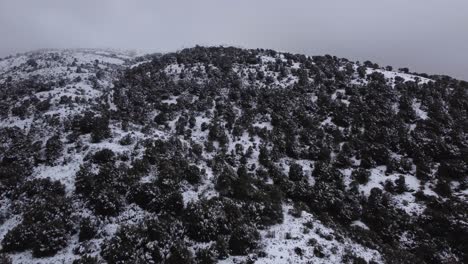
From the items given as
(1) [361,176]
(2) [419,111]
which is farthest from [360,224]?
(2) [419,111]

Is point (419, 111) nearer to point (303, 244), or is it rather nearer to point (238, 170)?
point (238, 170)

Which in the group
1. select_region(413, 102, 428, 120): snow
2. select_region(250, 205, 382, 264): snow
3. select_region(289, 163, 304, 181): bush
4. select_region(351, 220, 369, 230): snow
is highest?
select_region(413, 102, 428, 120): snow

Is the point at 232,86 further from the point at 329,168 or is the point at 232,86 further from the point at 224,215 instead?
the point at 224,215

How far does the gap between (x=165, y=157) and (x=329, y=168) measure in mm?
19697

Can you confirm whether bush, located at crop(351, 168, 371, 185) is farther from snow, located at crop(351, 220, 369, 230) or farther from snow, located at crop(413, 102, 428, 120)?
snow, located at crop(413, 102, 428, 120)

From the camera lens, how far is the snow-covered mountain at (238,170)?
3628 cm

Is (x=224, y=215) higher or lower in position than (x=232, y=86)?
lower

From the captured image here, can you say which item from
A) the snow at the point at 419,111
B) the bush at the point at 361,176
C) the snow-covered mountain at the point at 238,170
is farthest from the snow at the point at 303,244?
the snow at the point at 419,111

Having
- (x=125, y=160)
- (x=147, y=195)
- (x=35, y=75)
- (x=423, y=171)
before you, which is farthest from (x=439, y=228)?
(x=35, y=75)

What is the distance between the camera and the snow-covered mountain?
36.3 meters

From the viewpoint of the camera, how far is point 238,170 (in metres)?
47.3

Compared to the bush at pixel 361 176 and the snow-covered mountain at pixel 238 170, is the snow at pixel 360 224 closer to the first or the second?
the snow-covered mountain at pixel 238 170

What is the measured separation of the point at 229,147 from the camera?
5328cm

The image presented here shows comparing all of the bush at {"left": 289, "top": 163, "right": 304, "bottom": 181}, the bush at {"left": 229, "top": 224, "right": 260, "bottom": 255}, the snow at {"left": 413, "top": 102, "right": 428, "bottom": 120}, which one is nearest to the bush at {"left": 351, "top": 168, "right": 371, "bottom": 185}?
the bush at {"left": 289, "top": 163, "right": 304, "bottom": 181}
